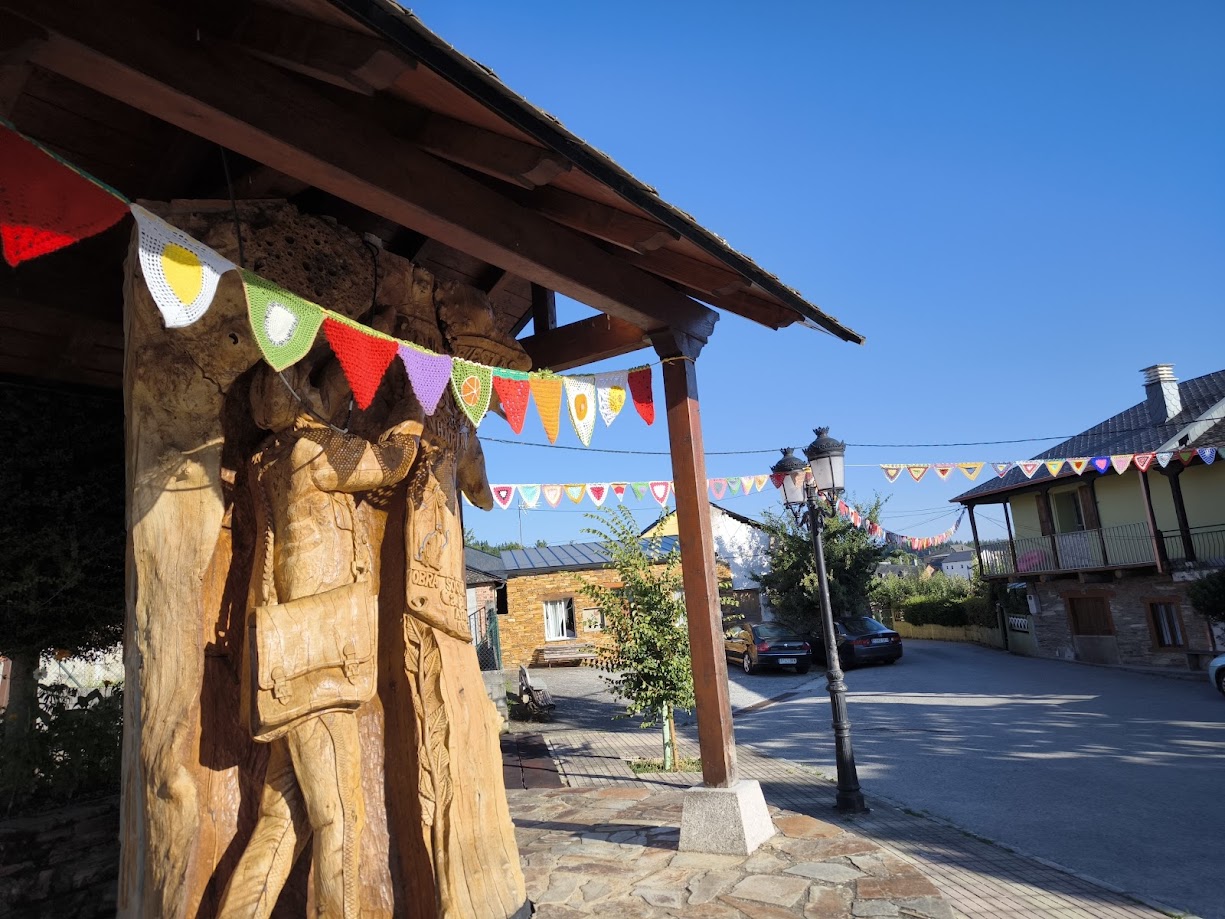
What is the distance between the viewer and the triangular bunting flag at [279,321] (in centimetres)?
251

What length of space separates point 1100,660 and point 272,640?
1861 centimetres

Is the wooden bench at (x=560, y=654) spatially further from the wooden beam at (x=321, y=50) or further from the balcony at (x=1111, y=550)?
the wooden beam at (x=321, y=50)

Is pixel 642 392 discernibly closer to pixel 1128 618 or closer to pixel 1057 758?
pixel 1057 758

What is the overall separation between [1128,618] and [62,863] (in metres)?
18.3

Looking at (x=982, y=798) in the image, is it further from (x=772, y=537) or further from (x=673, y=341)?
(x=772, y=537)

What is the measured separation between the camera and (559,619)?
875 inches

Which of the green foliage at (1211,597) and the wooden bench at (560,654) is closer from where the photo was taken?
the green foliage at (1211,597)

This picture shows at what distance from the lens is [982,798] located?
677 cm

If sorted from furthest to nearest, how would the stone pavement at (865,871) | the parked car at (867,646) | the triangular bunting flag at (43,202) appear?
the parked car at (867,646) < the stone pavement at (865,871) < the triangular bunting flag at (43,202)

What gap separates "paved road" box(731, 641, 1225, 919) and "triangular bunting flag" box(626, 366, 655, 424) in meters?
4.03

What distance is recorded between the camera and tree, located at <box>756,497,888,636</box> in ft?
65.0

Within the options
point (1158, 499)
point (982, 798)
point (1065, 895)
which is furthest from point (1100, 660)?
point (1065, 895)

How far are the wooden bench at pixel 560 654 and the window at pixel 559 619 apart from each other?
570 millimetres

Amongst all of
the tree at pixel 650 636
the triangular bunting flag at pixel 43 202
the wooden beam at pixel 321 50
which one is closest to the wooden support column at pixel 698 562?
the wooden beam at pixel 321 50
